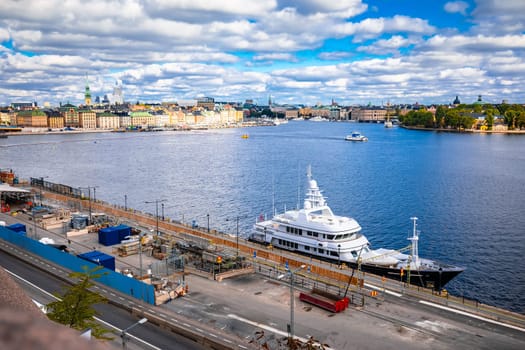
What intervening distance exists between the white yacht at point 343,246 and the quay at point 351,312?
3663mm

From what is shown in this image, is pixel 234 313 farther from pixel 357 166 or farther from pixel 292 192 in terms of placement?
pixel 357 166

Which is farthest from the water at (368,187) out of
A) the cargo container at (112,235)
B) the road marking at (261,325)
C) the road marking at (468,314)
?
the road marking at (261,325)

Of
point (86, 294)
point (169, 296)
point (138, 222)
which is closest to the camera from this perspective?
point (86, 294)

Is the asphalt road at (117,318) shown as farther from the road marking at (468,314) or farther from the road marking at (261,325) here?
the road marking at (468,314)

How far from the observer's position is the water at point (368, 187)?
149ft

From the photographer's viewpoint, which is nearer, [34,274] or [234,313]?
[234,313]

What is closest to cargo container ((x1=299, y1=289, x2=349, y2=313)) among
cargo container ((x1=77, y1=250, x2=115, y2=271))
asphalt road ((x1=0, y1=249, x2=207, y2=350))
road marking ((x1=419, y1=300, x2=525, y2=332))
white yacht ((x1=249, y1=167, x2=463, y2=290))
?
road marking ((x1=419, y1=300, x2=525, y2=332))

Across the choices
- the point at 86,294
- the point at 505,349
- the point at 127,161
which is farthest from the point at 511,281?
the point at 127,161

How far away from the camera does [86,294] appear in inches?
805

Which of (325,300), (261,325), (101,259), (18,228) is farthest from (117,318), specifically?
(18,228)

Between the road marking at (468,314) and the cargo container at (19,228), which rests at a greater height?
the cargo container at (19,228)

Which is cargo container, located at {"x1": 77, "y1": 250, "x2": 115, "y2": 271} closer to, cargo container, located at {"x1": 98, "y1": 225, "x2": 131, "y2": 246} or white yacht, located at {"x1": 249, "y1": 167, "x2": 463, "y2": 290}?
cargo container, located at {"x1": 98, "y1": 225, "x2": 131, "y2": 246}

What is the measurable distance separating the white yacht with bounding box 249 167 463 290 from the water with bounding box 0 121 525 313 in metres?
3.37

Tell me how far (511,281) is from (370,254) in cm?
1130
